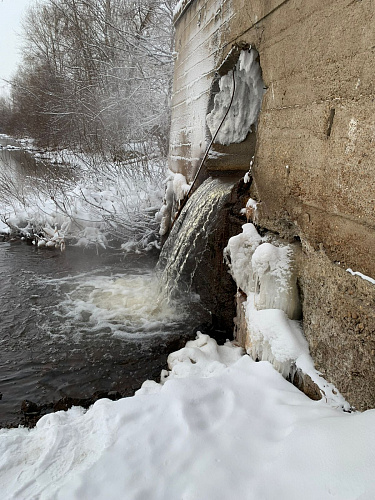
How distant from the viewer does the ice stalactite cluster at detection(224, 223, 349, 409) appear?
2328mm

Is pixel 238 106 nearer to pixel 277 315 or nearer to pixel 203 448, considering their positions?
pixel 277 315

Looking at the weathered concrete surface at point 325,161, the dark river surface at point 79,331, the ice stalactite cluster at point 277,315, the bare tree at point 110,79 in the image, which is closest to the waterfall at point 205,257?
the dark river surface at point 79,331

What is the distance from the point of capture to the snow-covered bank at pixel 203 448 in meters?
1.48

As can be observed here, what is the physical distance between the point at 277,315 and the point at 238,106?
3.17 m

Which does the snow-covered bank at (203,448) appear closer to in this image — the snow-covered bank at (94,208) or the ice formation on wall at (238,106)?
the ice formation on wall at (238,106)

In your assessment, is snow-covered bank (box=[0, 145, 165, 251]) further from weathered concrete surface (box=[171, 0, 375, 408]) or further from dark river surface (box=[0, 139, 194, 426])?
weathered concrete surface (box=[171, 0, 375, 408])

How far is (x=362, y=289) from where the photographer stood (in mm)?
1952

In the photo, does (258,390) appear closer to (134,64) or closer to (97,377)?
(97,377)

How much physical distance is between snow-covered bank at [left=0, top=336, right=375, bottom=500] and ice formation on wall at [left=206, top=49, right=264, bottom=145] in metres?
3.46

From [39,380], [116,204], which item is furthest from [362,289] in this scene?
[116,204]

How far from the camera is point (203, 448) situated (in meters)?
1.74

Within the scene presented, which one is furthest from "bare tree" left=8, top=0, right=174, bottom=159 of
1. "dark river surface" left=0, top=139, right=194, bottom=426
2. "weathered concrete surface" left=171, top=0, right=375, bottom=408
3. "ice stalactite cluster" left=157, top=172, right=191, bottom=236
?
"weathered concrete surface" left=171, top=0, right=375, bottom=408

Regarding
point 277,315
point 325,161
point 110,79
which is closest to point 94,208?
point 277,315

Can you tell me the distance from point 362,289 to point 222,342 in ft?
6.92
